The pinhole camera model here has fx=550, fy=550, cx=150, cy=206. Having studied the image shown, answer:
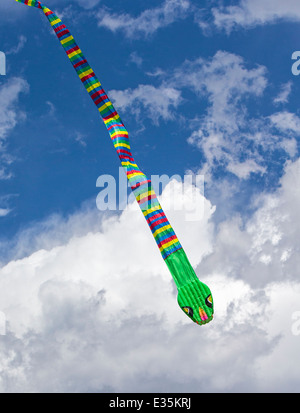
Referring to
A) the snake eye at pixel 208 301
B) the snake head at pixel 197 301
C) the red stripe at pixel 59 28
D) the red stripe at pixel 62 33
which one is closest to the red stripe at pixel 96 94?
the red stripe at pixel 62 33

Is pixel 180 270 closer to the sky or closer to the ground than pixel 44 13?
closer to the ground

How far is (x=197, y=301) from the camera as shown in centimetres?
2552

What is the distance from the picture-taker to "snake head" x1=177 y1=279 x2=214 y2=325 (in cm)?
2525

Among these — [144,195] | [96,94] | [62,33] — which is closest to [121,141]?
[96,94]

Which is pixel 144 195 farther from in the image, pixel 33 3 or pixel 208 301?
pixel 33 3

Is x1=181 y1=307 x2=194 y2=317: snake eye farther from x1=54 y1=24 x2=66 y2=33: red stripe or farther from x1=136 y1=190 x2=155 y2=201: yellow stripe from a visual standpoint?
x1=54 y1=24 x2=66 y2=33: red stripe

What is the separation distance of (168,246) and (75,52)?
47.5ft

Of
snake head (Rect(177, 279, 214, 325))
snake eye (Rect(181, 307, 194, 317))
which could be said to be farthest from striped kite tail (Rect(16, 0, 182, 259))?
snake eye (Rect(181, 307, 194, 317))

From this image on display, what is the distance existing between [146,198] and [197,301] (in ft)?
20.1

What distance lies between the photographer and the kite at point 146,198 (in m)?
25.6
